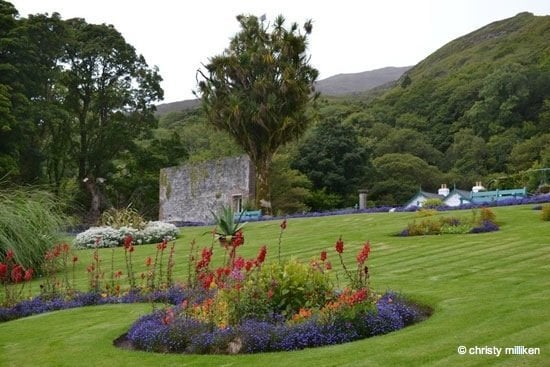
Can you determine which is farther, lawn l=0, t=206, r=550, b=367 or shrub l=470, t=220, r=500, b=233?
shrub l=470, t=220, r=500, b=233

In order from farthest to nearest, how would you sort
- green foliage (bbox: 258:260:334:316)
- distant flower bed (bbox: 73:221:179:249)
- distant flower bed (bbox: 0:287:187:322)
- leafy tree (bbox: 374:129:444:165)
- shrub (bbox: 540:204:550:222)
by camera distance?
leafy tree (bbox: 374:129:444:165)
distant flower bed (bbox: 73:221:179:249)
shrub (bbox: 540:204:550:222)
distant flower bed (bbox: 0:287:187:322)
green foliage (bbox: 258:260:334:316)

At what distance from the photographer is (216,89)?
26.2 metres

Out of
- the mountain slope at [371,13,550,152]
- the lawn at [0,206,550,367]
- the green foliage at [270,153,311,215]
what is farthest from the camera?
the mountain slope at [371,13,550,152]

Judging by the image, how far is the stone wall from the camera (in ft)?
88.0

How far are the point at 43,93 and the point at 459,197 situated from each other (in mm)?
22423

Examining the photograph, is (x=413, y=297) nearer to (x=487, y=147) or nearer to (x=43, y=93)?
(x=43, y=93)

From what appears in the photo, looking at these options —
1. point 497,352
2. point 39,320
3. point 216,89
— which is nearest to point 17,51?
point 216,89

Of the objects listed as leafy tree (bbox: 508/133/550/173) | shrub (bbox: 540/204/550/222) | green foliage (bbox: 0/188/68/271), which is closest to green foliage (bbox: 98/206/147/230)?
green foliage (bbox: 0/188/68/271)

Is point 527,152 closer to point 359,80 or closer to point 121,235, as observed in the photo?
point 121,235

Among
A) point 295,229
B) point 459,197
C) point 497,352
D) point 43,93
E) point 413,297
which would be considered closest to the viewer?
point 497,352

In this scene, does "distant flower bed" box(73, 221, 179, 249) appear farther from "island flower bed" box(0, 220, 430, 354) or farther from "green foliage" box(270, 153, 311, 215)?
"green foliage" box(270, 153, 311, 215)

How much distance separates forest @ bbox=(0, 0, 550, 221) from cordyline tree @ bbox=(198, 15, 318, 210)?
130cm

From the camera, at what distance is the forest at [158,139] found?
30.5 m

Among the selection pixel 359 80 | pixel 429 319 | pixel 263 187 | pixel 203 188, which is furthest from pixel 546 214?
pixel 359 80
